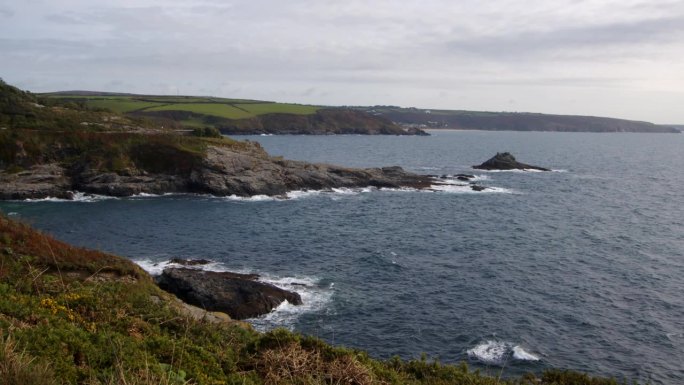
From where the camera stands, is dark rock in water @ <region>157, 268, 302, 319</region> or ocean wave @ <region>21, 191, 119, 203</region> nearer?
dark rock in water @ <region>157, 268, 302, 319</region>

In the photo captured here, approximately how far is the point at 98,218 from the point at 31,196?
14965 mm

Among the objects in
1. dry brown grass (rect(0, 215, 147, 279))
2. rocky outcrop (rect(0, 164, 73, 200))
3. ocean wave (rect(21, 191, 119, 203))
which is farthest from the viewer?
ocean wave (rect(21, 191, 119, 203))

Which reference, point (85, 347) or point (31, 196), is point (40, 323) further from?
point (31, 196)

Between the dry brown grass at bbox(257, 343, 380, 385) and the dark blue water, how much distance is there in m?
15.8

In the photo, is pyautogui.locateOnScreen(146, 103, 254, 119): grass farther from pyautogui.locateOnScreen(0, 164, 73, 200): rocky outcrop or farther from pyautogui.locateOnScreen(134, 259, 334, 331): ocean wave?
pyautogui.locateOnScreen(134, 259, 334, 331): ocean wave

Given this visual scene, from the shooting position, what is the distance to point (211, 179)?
70.7 m

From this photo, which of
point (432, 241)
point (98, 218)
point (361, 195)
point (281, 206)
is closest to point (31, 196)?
point (98, 218)

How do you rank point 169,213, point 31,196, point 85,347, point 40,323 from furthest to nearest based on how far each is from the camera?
1. point 31,196
2. point 169,213
3. point 40,323
4. point 85,347

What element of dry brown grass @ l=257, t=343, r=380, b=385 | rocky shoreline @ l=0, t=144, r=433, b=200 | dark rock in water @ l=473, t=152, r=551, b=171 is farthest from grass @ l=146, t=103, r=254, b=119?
dry brown grass @ l=257, t=343, r=380, b=385

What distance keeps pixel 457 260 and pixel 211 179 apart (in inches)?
1566

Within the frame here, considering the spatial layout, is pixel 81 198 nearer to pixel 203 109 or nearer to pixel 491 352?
pixel 491 352

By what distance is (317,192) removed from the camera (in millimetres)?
75625

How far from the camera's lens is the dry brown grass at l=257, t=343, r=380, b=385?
31.6 feet

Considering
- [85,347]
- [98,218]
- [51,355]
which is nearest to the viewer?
[51,355]
